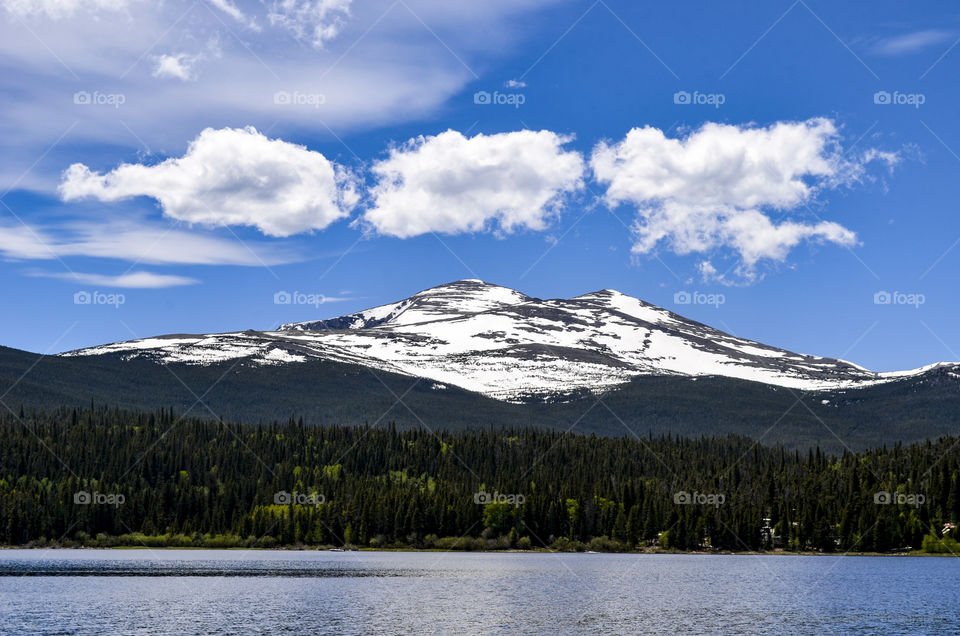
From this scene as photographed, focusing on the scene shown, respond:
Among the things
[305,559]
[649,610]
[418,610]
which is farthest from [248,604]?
[305,559]

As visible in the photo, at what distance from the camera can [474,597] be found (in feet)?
384

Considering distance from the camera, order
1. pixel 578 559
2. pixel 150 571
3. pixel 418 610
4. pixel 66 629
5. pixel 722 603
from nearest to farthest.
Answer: pixel 66 629
pixel 418 610
pixel 722 603
pixel 150 571
pixel 578 559

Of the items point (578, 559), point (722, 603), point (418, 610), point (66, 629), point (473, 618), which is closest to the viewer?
point (66, 629)

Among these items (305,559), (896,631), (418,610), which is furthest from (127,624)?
(305,559)

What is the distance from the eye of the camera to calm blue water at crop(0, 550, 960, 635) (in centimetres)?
9194

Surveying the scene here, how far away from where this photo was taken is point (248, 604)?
4306 inches

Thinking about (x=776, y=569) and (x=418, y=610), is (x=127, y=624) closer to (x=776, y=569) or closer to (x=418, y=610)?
(x=418, y=610)

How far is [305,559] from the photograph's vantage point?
7776 inches

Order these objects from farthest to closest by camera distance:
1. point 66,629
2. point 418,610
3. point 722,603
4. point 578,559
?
1. point 578,559
2. point 722,603
3. point 418,610
4. point 66,629

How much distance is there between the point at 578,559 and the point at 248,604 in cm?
9728

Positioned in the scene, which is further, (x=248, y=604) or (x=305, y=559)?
(x=305, y=559)

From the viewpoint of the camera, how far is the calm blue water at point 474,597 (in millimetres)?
91938

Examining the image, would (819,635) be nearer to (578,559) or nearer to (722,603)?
(722,603)

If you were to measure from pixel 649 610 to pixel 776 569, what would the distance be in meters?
69.3
